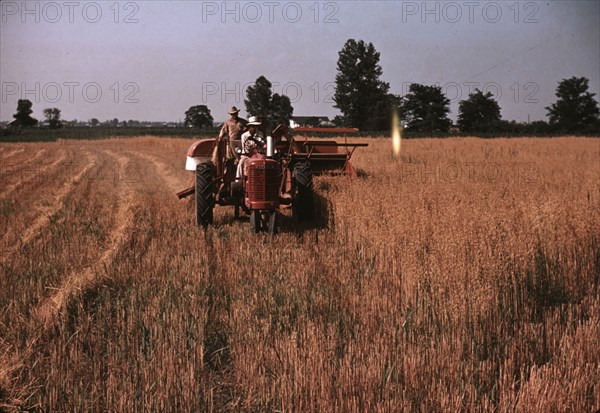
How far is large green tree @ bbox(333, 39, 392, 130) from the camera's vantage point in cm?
7612

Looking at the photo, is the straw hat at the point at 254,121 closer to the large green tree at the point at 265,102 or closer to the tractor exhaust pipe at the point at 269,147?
the tractor exhaust pipe at the point at 269,147

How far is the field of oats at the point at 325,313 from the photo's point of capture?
10.9 ft

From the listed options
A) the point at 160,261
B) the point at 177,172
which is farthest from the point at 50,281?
the point at 177,172

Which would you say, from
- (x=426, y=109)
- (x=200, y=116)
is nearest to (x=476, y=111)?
(x=426, y=109)

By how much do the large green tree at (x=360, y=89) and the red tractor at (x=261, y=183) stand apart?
214 feet

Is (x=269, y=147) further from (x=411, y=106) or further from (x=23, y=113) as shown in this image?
(x=23, y=113)

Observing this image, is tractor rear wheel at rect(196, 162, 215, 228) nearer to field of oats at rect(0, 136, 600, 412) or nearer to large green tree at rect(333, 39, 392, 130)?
field of oats at rect(0, 136, 600, 412)

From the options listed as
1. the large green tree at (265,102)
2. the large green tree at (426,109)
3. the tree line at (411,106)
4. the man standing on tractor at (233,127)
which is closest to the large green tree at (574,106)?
the tree line at (411,106)

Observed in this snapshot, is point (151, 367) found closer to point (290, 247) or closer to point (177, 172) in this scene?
point (290, 247)

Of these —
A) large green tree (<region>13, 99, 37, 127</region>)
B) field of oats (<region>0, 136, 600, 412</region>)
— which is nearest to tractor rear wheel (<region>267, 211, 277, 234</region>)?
field of oats (<region>0, 136, 600, 412</region>)

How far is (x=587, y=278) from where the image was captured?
538cm

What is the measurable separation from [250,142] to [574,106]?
8768 centimetres

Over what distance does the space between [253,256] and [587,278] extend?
145 inches

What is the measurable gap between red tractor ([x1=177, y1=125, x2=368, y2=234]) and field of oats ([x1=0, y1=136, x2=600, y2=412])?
46 cm
